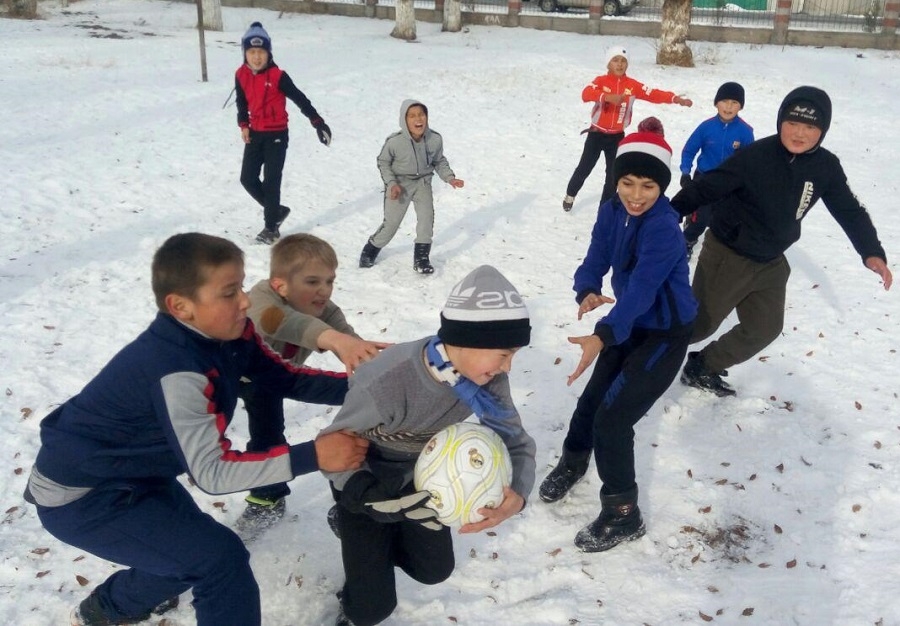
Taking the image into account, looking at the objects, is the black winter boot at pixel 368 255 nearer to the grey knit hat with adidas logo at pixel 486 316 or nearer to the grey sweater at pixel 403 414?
the grey sweater at pixel 403 414

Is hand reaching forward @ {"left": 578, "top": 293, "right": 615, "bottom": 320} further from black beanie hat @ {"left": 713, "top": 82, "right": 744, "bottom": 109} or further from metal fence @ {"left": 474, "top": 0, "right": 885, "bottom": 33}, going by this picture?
metal fence @ {"left": 474, "top": 0, "right": 885, "bottom": 33}

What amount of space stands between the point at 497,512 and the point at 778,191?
306 cm

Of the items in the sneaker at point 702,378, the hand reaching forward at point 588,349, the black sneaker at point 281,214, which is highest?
the hand reaching forward at point 588,349

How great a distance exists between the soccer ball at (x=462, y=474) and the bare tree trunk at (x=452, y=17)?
25.4 meters

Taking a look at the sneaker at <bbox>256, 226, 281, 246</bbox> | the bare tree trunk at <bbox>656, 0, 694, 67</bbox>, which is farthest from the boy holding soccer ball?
the bare tree trunk at <bbox>656, 0, 694, 67</bbox>

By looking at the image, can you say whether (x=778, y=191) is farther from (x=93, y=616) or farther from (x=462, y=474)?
(x=93, y=616)

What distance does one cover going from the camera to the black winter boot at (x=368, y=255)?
813cm

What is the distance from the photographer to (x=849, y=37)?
24.5m

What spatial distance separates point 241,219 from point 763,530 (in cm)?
718

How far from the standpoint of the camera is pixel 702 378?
5.73 m

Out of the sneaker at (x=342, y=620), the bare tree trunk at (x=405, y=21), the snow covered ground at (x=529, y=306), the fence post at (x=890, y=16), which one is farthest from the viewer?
the fence post at (x=890, y=16)

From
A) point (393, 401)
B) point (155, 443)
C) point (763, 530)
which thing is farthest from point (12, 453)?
point (763, 530)

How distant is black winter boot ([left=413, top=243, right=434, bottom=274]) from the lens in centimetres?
797

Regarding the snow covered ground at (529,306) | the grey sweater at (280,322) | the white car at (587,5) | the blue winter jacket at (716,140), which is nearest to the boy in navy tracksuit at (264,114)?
the snow covered ground at (529,306)
